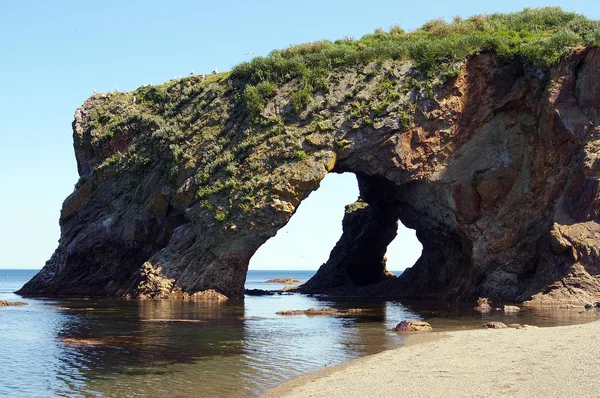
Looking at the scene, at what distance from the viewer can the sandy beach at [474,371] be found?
13.2 metres

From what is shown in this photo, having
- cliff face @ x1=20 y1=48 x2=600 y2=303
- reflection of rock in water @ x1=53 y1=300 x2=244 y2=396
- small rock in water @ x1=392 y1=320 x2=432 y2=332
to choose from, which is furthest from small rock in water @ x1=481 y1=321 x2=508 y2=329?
cliff face @ x1=20 y1=48 x2=600 y2=303

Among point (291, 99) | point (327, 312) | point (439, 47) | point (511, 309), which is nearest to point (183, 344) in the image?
point (327, 312)

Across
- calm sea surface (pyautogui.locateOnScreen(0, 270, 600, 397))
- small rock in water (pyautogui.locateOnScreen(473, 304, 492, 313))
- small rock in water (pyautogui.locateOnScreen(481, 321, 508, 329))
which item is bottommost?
calm sea surface (pyautogui.locateOnScreen(0, 270, 600, 397))

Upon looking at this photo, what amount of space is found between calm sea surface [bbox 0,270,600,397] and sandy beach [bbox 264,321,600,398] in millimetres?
1432

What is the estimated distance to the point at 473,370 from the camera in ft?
50.4

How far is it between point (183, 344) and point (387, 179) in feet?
85.3

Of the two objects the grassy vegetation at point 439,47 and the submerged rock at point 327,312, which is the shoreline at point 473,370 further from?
the grassy vegetation at point 439,47

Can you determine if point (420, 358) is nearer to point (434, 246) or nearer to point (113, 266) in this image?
point (434, 246)

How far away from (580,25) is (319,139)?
18283 mm

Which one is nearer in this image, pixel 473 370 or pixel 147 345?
pixel 473 370

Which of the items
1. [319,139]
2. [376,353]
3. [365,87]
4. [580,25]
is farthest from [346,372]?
[580,25]

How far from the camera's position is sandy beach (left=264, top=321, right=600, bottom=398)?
13242 mm

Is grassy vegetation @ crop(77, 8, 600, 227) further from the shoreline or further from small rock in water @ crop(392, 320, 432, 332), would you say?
the shoreline

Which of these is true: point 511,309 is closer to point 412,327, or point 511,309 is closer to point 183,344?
point 412,327
